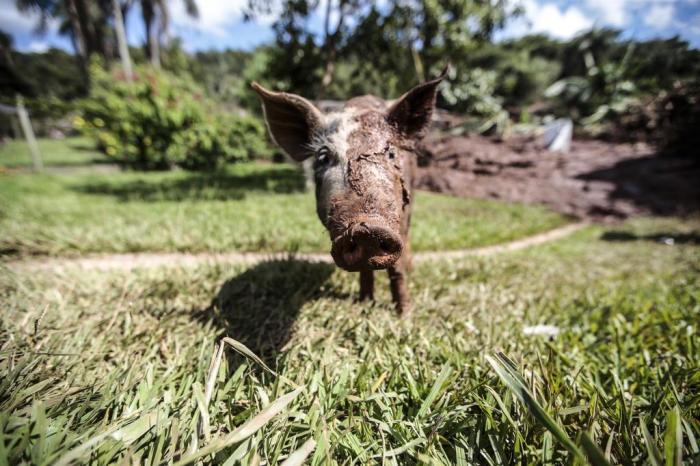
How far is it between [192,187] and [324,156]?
323 inches

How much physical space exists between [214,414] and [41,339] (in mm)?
1286

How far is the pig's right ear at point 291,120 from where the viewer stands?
187cm

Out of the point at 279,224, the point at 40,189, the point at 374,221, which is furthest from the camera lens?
the point at 40,189

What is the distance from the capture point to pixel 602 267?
4652 mm

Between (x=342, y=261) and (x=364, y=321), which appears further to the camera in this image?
(x=364, y=321)

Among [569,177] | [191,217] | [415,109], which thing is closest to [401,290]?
[415,109]

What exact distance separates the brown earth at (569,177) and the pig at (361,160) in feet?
24.7

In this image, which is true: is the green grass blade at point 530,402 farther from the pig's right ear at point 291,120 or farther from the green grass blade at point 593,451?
the pig's right ear at point 291,120

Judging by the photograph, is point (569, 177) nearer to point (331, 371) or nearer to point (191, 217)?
point (191, 217)

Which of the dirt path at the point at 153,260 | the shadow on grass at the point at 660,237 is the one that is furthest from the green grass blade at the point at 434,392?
the shadow on grass at the point at 660,237

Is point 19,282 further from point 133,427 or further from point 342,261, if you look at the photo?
point 342,261

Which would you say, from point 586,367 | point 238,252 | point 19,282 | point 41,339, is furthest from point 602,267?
point 19,282

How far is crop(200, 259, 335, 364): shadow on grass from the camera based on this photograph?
2.05 metres

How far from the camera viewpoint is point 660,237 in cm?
695
